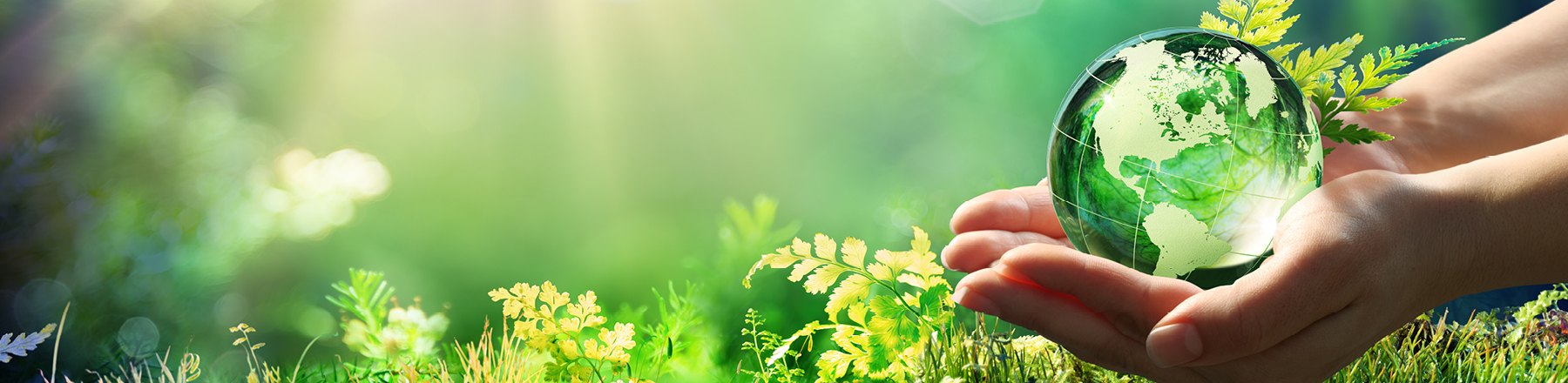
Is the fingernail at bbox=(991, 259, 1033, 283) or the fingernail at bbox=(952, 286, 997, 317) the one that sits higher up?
the fingernail at bbox=(991, 259, 1033, 283)

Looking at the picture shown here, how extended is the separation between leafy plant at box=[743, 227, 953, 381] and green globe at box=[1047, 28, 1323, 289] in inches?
13.2

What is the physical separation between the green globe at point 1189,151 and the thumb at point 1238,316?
9.5 inches

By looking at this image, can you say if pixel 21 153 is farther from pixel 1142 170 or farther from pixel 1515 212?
pixel 1515 212

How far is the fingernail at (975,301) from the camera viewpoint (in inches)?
34.9

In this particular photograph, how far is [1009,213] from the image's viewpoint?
1337mm

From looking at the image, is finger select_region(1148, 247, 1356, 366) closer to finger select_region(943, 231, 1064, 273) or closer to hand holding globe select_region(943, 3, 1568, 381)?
A: hand holding globe select_region(943, 3, 1568, 381)

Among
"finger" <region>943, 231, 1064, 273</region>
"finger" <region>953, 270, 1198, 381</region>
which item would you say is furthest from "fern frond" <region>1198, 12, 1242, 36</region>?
"finger" <region>953, 270, 1198, 381</region>

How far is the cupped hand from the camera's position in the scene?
741 millimetres

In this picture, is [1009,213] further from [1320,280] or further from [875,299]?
[1320,280]

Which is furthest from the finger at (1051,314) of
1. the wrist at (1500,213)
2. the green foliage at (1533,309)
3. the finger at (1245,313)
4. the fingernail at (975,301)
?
the green foliage at (1533,309)

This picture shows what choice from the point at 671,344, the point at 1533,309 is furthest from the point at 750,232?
the point at 1533,309

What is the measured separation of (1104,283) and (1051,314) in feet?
0.25

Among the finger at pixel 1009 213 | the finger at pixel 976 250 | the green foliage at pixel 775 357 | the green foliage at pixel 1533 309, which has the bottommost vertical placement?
the green foliage at pixel 1533 309

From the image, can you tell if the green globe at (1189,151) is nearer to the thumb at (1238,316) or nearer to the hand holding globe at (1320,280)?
the hand holding globe at (1320,280)
